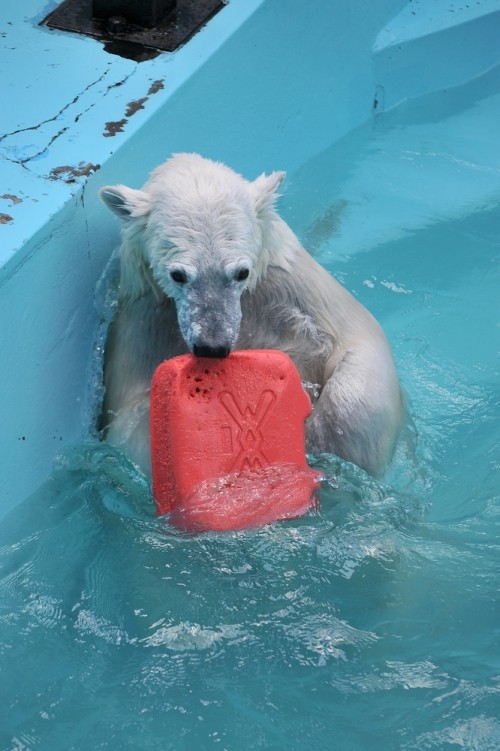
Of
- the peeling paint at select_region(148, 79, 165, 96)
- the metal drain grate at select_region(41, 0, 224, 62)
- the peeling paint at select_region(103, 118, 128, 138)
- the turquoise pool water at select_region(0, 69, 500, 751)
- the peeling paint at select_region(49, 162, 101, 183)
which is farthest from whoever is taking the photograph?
the metal drain grate at select_region(41, 0, 224, 62)

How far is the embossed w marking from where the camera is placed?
2.82 m

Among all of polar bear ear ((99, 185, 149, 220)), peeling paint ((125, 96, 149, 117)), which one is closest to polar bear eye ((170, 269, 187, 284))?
polar bear ear ((99, 185, 149, 220))

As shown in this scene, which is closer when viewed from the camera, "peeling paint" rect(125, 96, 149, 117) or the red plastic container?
the red plastic container

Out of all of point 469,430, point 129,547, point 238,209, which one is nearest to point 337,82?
point 469,430

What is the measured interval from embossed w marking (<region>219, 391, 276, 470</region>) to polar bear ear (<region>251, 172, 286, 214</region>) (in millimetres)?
520

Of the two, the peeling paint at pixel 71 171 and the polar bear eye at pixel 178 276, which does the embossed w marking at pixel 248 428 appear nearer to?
the polar bear eye at pixel 178 276

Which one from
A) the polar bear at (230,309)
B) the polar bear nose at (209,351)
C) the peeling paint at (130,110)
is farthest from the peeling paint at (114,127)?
the polar bear nose at (209,351)

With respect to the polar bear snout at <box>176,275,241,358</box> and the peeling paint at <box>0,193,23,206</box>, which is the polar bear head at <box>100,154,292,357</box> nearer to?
the polar bear snout at <box>176,275,241,358</box>

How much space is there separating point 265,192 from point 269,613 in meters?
1.15

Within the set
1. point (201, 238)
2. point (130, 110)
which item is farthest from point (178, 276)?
point (130, 110)

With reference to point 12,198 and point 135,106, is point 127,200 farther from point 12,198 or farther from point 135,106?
point 135,106

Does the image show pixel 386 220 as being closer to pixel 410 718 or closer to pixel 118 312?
pixel 118 312

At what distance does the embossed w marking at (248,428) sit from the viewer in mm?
2824

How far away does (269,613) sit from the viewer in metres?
2.72
